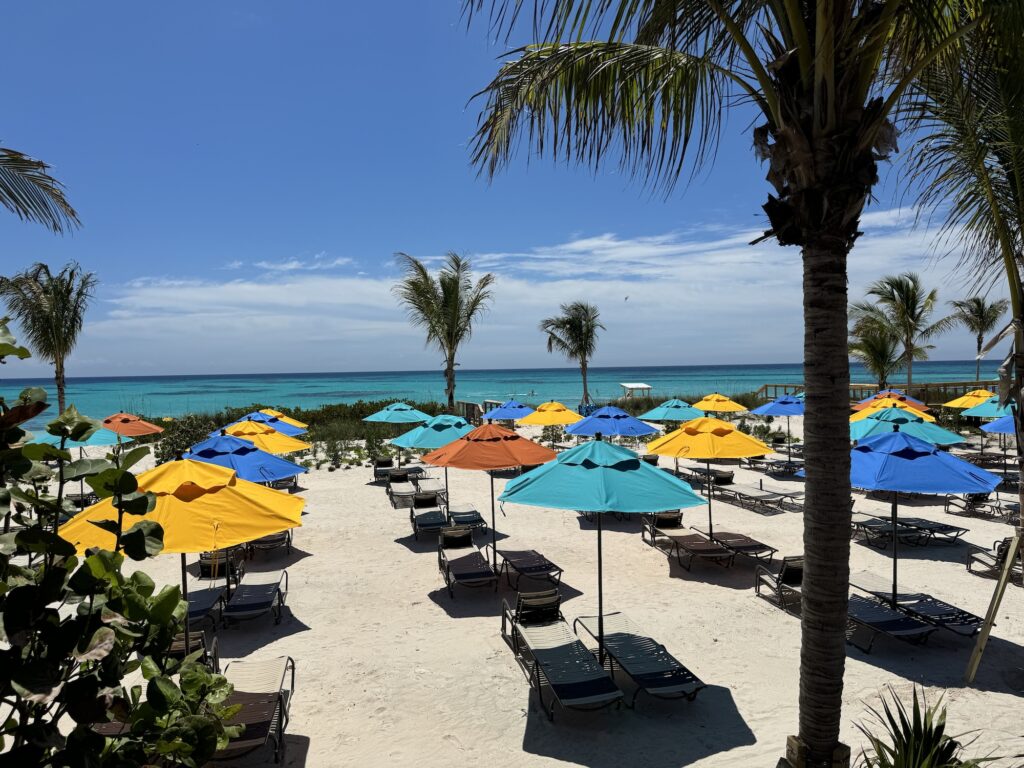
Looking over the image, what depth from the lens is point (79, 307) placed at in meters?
19.2

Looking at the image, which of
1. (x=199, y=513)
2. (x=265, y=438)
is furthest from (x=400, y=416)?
(x=199, y=513)

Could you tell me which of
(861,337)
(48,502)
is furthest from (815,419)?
(861,337)

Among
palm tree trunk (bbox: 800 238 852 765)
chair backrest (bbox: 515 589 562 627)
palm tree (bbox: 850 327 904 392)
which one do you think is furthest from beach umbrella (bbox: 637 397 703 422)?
palm tree (bbox: 850 327 904 392)

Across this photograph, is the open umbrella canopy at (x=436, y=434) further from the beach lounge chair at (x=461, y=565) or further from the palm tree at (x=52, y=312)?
the palm tree at (x=52, y=312)

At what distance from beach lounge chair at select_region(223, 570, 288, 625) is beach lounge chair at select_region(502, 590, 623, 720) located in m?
3.18

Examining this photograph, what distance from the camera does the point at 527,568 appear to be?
928 cm

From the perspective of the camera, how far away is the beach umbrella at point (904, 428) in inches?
445

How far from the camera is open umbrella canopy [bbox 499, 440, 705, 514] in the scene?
6.28 m

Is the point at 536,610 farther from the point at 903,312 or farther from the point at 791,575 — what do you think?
the point at 903,312

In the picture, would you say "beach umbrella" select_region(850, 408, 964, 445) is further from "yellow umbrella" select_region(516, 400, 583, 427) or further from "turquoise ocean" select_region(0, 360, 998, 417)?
"turquoise ocean" select_region(0, 360, 998, 417)

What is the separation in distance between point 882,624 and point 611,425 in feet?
25.6

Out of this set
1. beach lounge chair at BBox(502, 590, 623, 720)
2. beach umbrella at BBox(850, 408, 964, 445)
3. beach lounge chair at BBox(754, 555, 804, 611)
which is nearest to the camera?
beach lounge chair at BBox(502, 590, 623, 720)

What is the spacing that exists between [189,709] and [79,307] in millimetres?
21810

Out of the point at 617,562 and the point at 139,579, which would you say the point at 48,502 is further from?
the point at 617,562
